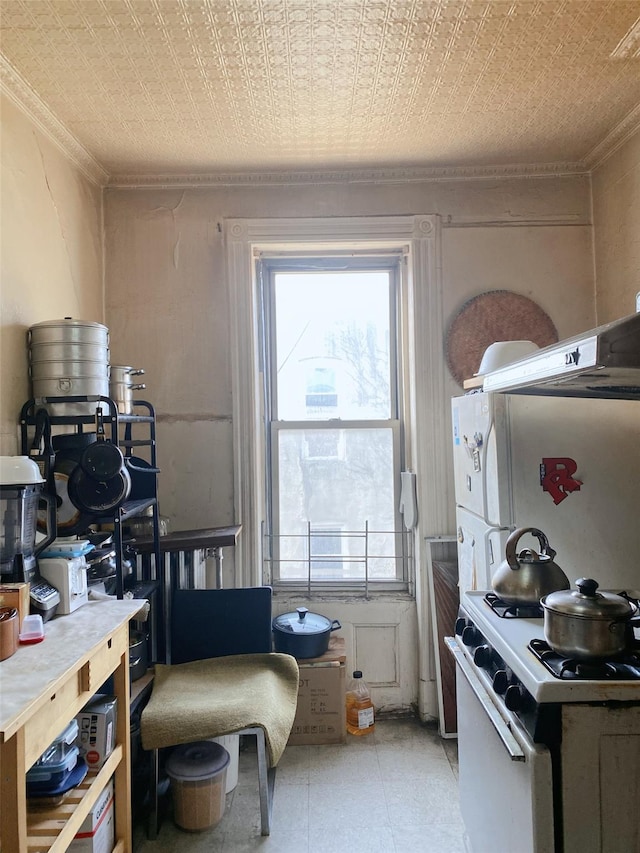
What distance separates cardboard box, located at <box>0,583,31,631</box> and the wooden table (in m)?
0.10

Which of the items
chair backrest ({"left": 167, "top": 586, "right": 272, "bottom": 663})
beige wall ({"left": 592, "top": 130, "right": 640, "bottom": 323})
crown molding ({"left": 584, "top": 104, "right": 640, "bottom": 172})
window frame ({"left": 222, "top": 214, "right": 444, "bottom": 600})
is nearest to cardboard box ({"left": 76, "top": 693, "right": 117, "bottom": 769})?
chair backrest ({"left": 167, "top": 586, "right": 272, "bottom": 663})

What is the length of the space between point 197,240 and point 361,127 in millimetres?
1007

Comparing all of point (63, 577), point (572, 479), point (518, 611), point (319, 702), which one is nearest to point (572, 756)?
point (518, 611)

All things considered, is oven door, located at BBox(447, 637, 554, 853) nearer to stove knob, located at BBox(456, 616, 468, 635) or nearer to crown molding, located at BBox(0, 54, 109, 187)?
stove knob, located at BBox(456, 616, 468, 635)

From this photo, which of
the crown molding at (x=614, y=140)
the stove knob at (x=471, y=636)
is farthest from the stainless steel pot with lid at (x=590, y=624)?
the crown molding at (x=614, y=140)

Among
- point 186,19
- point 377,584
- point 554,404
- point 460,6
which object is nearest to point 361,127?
point 460,6

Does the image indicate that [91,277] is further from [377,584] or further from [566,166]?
[566,166]

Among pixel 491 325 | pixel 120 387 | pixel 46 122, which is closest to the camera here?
pixel 46 122

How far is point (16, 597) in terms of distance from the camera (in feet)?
5.02

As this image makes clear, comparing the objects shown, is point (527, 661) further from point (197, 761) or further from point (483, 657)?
point (197, 761)

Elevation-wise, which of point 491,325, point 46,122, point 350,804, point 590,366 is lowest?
point 350,804

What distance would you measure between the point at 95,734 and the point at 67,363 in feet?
4.13

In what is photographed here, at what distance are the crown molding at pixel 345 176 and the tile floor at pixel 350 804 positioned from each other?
9.26 ft

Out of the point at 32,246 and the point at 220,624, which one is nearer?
the point at 32,246
